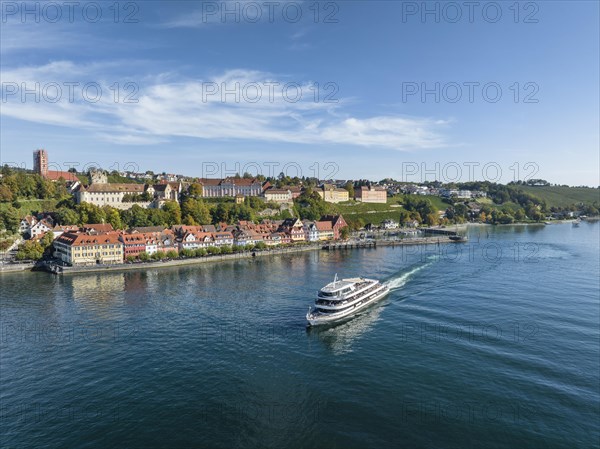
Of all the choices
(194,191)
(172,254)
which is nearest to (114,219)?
→ (172,254)

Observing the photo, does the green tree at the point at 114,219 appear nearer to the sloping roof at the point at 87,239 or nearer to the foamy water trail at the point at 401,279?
the sloping roof at the point at 87,239

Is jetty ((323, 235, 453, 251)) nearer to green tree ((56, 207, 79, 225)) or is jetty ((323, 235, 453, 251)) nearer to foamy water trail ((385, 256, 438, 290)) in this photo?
foamy water trail ((385, 256, 438, 290))

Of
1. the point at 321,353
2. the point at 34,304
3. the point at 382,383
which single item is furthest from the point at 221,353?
the point at 34,304

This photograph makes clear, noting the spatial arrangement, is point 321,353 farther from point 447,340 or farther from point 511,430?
point 511,430

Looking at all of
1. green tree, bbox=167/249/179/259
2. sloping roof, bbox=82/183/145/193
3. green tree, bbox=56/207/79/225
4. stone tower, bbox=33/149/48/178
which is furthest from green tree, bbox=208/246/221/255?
stone tower, bbox=33/149/48/178

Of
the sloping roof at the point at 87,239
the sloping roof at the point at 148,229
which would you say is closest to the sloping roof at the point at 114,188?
the sloping roof at the point at 148,229

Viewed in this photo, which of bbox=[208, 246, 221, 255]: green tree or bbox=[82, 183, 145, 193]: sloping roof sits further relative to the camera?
bbox=[82, 183, 145, 193]: sloping roof

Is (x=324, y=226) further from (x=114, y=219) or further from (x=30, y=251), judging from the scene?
(x=30, y=251)
